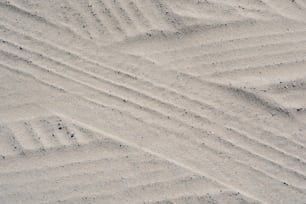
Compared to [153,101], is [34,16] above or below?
above

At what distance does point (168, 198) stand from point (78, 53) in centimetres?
123

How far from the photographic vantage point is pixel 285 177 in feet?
10.1

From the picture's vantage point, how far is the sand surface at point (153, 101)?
309 centimetres

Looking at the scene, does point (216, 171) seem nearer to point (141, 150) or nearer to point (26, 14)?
point (141, 150)

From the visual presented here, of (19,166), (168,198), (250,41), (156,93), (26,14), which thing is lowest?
(168,198)

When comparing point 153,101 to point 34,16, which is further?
point 34,16

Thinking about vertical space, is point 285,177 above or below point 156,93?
below

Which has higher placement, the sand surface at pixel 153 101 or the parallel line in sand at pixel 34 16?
the parallel line in sand at pixel 34 16

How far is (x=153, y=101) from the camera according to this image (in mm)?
3207

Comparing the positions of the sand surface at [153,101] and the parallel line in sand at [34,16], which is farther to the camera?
the parallel line in sand at [34,16]

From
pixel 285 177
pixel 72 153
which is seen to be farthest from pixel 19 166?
pixel 285 177

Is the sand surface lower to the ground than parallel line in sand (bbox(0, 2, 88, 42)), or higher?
lower

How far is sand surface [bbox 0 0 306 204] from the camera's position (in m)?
3.09

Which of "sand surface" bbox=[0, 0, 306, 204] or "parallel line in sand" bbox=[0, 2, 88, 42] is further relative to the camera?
"parallel line in sand" bbox=[0, 2, 88, 42]
